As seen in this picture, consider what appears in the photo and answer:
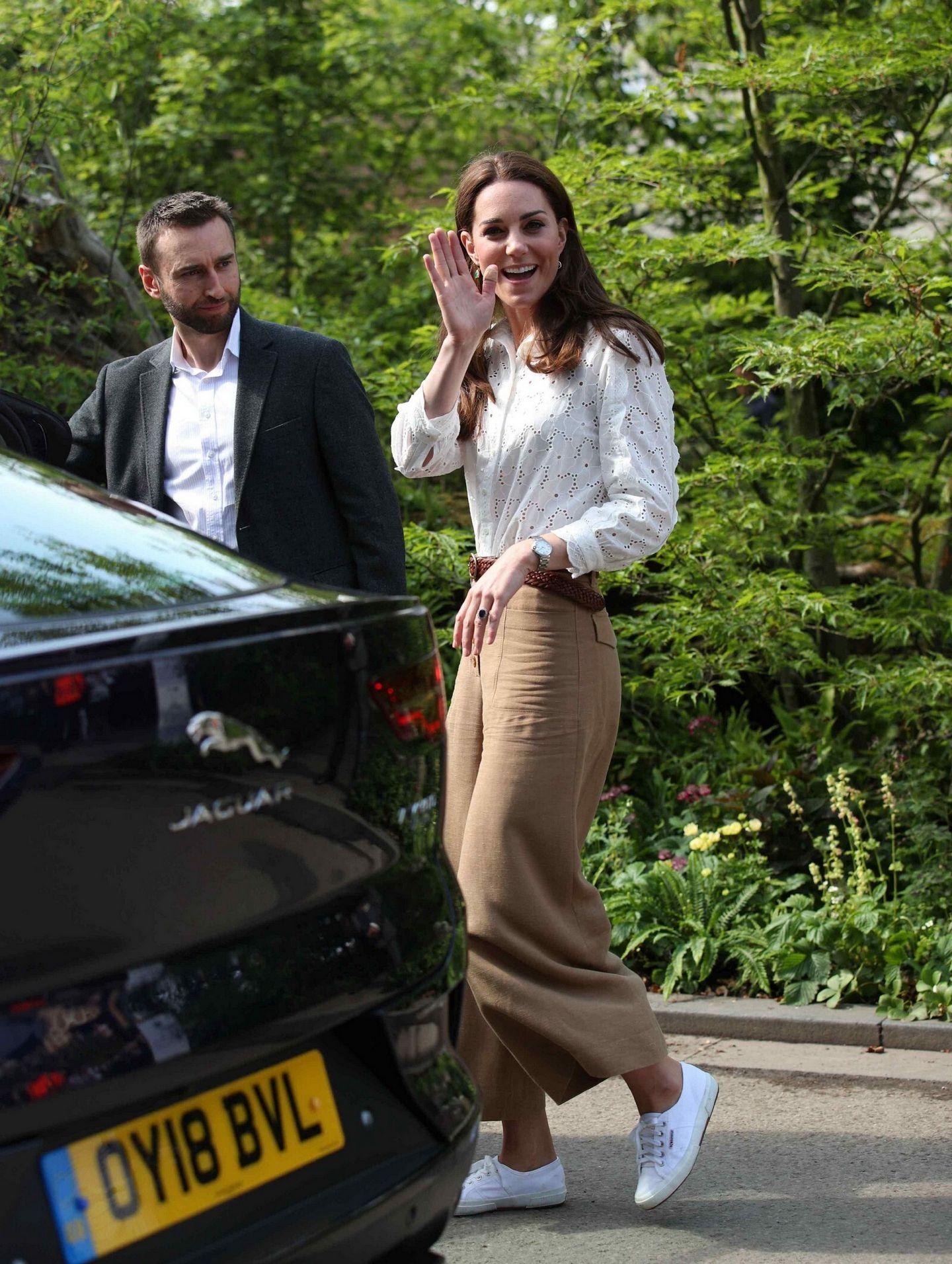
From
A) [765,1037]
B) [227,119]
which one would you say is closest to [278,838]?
[765,1037]

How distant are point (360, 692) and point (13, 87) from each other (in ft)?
16.6

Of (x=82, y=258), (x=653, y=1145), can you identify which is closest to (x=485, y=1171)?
(x=653, y=1145)

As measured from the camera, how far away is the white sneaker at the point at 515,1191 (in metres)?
3.34

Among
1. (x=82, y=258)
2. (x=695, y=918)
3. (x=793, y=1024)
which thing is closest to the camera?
(x=793, y=1024)

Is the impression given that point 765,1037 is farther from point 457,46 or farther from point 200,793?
point 457,46

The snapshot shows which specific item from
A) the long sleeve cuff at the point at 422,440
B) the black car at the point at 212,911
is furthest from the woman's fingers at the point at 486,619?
the black car at the point at 212,911

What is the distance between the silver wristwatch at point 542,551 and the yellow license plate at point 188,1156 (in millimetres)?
1296

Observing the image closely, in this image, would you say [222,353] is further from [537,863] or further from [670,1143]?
[670,1143]

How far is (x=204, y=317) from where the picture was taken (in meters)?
3.61

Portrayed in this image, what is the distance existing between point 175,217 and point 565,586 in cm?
132

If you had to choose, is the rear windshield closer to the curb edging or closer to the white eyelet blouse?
the white eyelet blouse

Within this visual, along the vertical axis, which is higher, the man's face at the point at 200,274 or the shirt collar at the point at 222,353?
the man's face at the point at 200,274

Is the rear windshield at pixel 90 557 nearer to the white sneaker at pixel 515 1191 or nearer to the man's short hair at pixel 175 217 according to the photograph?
the man's short hair at pixel 175 217

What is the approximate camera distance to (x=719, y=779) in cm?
586
